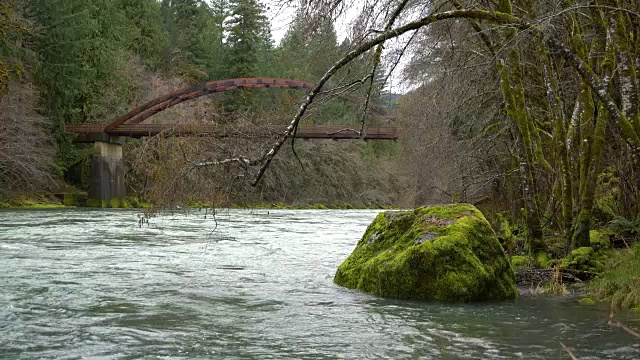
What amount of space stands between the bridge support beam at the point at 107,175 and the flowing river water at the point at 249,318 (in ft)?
99.2

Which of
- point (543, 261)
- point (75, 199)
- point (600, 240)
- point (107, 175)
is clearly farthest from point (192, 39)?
point (600, 240)

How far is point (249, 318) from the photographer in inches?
253

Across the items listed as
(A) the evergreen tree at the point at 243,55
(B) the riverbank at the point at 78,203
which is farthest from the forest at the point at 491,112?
(A) the evergreen tree at the point at 243,55

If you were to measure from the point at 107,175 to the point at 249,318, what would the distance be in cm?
3687

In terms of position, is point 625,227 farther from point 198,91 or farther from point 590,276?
point 198,91

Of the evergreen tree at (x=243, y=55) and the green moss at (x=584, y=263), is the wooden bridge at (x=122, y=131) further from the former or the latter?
the green moss at (x=584, y=263)

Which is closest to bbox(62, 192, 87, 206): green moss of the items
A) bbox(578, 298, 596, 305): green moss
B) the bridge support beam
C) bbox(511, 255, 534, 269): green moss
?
the bridge support beam

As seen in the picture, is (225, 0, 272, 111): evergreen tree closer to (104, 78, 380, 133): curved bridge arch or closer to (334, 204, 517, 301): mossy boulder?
(104, 78, 380, 133): curved bridge arch

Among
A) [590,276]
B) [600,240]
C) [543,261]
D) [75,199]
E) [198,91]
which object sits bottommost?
[590,276]

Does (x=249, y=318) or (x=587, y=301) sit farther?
(x=587, y=301)

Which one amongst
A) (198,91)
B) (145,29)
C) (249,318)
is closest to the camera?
(249,318)

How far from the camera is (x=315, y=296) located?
25.4ft

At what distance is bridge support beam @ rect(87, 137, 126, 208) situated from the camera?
40.4m

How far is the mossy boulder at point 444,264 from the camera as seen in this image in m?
7.41
